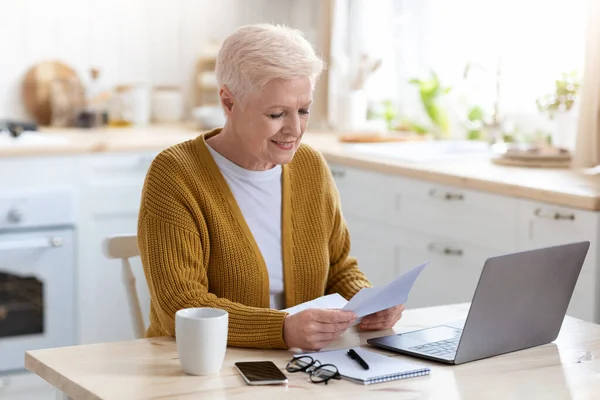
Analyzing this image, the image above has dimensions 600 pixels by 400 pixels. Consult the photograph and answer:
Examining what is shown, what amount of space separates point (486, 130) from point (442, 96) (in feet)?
1.53

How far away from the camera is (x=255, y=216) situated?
2.09 m

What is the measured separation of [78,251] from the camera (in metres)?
3.76

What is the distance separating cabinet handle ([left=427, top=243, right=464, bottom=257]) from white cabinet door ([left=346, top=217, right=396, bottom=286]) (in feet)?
0.83

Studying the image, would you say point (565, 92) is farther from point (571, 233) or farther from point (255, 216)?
point (255, 216)

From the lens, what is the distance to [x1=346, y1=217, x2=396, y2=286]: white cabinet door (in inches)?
137

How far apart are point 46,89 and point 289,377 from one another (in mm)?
3189

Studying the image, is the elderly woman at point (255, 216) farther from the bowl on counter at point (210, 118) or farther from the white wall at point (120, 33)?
the white wall at point (120, 33)

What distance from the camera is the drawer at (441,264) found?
10.1ft

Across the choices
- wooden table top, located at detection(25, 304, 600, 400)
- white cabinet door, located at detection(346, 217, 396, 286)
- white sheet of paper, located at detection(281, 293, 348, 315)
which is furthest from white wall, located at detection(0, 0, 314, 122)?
wooden table top, located at detection(25, 304, 600, 400)

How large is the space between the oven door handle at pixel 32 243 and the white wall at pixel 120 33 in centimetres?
96

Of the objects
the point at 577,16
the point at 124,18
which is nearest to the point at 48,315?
the point at 124,18

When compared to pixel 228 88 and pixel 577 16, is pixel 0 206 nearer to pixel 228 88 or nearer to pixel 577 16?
pixel 228 88

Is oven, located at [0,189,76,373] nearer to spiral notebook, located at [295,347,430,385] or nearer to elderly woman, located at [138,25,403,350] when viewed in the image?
elderly woman, located at [138,25,403,350]

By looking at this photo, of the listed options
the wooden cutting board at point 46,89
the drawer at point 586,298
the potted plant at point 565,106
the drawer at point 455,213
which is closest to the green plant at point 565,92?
the potted plant at point 565,106
